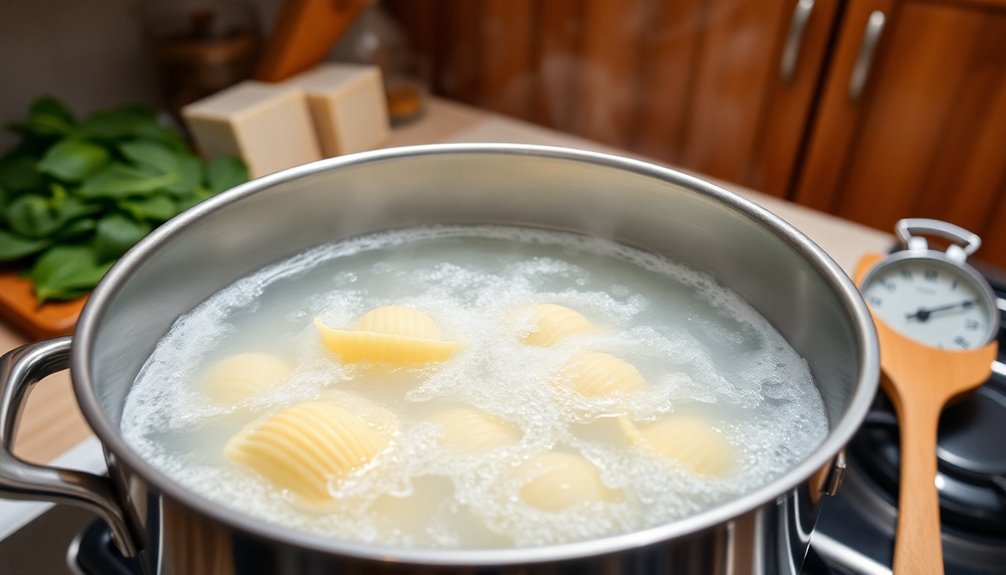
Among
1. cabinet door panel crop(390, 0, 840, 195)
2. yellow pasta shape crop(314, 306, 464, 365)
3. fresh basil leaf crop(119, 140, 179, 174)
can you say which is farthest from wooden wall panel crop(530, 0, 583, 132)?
yellow pasta shape crop(314, 306, 464, 365)

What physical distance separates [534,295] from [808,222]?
0.57 m

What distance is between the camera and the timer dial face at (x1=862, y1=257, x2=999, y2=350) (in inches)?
30.7

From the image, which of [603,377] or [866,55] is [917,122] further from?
[603,377]

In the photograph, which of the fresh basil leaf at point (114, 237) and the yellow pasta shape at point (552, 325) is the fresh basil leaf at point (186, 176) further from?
the yellow pasta shape at point (552, 325)

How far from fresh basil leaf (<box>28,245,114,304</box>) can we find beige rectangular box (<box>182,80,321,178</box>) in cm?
25

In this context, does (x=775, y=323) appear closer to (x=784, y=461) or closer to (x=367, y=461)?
(x=784, y=461)

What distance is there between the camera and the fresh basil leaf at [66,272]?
80 centimetres

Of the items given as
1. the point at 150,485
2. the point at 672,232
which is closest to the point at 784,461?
the point at 672,232

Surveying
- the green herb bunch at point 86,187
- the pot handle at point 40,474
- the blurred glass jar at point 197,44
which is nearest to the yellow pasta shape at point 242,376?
the pot handle at point 40,474

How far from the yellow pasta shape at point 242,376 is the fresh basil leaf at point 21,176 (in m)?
0.53

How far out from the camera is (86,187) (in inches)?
34.7

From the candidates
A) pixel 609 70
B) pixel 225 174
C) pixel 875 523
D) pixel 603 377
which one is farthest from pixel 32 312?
pixel 609 70

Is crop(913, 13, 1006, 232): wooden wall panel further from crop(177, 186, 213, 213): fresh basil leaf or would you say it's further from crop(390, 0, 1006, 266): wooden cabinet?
crop(177, 186, 213, 213): fresh basil leaf

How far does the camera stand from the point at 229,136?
0.99 metres
